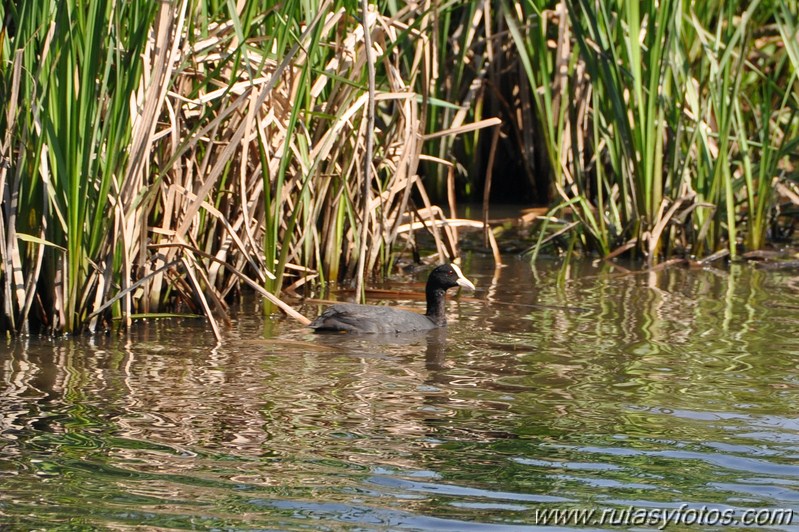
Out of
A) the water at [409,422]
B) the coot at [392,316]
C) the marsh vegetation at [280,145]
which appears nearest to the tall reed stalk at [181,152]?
the marsh vegetation at [280,145]

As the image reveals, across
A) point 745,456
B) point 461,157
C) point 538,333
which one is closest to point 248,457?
point 745,456

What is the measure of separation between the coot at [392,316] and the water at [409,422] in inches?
4.2

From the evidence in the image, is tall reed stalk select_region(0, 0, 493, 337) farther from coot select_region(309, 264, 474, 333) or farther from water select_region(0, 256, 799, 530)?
water select_region(0, 256, 799, 530)

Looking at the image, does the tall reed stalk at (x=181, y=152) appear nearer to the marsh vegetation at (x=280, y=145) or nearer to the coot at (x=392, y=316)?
the marsh vegetation at (x=280, y=145)

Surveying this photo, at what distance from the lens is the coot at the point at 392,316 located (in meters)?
6.40

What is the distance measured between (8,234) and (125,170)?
0.60 m

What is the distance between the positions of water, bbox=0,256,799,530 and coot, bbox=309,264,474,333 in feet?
0.35

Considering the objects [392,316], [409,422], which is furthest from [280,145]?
[409,422]

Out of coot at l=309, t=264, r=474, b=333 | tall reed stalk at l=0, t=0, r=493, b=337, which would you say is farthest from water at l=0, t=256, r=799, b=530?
tall reed stalk at l=0, t=0, r=493, b=337

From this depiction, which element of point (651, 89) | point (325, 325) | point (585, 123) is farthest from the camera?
point (585, 123)

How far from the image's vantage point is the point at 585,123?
956 cm

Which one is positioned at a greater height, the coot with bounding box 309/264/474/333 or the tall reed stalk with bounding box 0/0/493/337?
the tall reed stalk with bounding box 0/0/493/337

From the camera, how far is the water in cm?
375

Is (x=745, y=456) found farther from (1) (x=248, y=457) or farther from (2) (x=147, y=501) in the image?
(2) (x=147, y=501)
